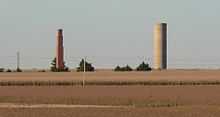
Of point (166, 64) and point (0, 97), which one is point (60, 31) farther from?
point (0, 97)

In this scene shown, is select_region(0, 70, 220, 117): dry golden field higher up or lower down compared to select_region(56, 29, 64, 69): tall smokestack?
lower down

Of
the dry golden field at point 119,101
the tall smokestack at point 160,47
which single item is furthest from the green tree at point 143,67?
the dry golden field at point 119,101

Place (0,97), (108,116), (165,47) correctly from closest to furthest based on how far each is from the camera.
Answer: (108,116) → (0,97) → (165,47)

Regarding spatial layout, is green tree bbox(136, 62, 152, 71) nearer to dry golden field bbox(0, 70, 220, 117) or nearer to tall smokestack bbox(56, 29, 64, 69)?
tall smokestack bbox(56, 29, 64, 69)

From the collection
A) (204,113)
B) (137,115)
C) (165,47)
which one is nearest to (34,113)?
(137,115)

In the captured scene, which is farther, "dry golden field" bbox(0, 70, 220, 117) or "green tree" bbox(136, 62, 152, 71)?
"green tree" bbox(136, 62, 152, 71)

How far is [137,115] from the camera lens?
1048 inches

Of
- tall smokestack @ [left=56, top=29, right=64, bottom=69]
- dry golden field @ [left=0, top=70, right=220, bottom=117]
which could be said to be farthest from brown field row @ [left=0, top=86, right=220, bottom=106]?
tall smokestack @ [left=56, top=29, right=64, bottom=69]

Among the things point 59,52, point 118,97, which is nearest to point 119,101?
point 118,97

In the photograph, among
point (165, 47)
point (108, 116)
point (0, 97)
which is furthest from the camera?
point (165, 47)

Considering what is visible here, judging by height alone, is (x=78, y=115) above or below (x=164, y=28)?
below

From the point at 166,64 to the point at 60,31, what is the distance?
22434 millimetres

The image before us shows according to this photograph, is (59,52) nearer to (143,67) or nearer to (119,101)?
(143,67)

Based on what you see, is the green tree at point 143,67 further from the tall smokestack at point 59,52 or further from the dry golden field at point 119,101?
the dry golden field at point 119,101
